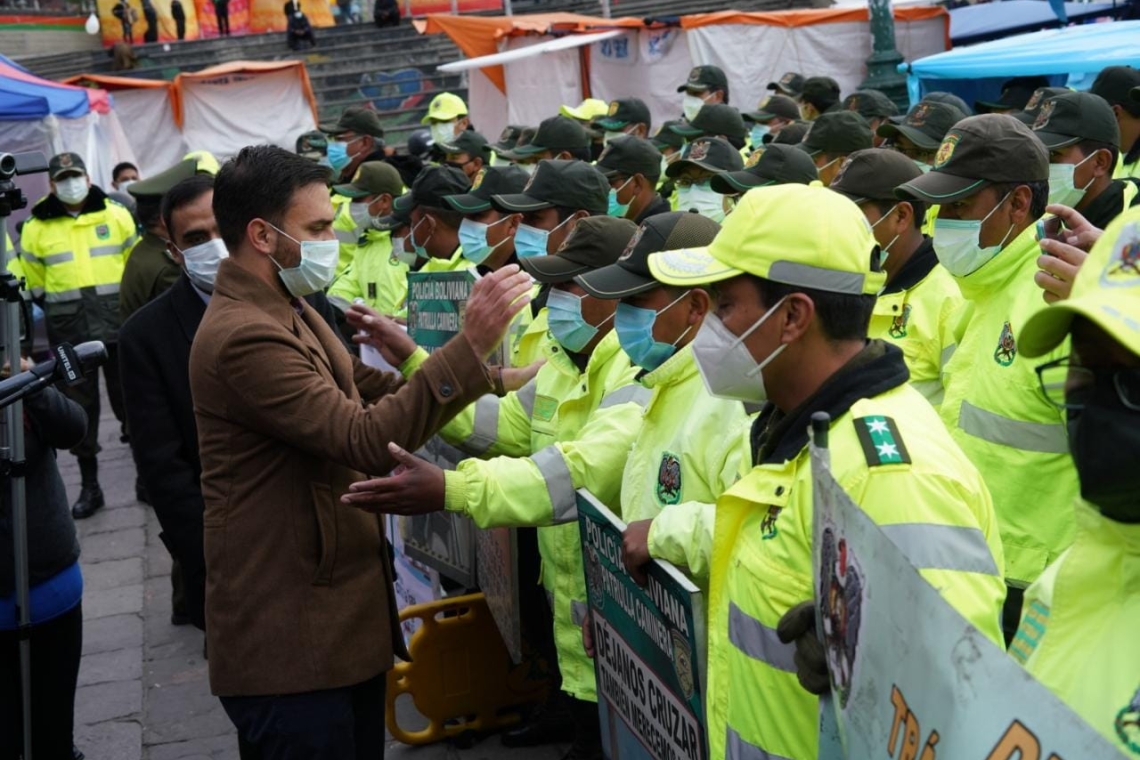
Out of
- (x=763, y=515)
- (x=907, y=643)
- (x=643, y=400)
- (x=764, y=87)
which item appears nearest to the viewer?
(x=907, y=643)

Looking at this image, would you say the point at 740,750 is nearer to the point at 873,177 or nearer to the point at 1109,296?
the point at 1109,296

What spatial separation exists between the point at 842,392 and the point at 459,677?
3339mm

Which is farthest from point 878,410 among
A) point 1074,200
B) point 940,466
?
point 1074,200

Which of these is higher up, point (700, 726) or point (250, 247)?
point (250, 247)

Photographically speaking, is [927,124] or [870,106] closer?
[927,124]

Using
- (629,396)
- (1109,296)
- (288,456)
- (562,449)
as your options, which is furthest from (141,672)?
(1109,296)

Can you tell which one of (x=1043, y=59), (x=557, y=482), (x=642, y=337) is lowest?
(x=557, y=482)

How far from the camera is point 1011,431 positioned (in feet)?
12.6

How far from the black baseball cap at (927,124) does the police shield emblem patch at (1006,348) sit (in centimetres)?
303

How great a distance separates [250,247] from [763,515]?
158cm

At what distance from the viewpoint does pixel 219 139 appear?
78.4 ft

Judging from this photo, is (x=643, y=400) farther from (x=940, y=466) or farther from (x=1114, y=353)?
(x=1114, y=353)

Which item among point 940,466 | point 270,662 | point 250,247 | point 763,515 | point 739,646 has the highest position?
point 250,247

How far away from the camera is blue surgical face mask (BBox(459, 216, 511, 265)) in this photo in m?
6.53
